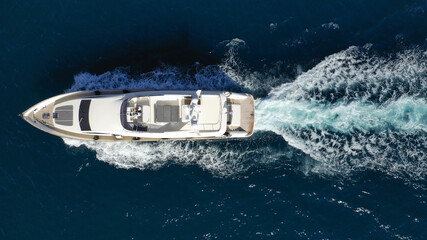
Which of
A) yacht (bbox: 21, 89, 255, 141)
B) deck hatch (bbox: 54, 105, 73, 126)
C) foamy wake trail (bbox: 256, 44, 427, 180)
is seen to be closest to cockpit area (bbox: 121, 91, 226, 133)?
yacht (bbox: 21, 89, 255, 141)

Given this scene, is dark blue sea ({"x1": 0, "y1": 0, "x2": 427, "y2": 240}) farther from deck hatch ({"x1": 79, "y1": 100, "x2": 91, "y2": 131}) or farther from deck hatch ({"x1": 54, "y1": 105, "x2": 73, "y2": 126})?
deck hatch ({"x1": 79, "y1": 100, "x2": 91, "y2": 131})

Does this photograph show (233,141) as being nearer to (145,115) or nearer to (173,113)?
(173,113)

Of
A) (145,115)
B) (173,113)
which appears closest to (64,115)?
(145,115)

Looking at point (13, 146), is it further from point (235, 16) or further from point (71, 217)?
point (235, 16)

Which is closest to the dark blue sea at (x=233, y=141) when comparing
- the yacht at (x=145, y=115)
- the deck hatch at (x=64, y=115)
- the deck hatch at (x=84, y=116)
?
the yacht at (x=145, y=115)

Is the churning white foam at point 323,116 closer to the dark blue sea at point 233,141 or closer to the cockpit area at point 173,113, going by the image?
the dark blue sea at point 233,141
